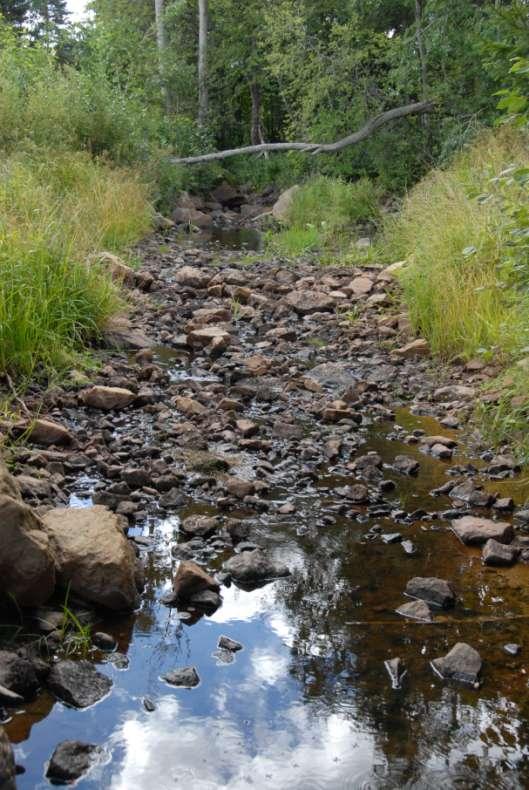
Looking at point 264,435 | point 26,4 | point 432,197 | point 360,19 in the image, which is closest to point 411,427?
point 264,435

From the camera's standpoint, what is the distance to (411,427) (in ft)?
17.8

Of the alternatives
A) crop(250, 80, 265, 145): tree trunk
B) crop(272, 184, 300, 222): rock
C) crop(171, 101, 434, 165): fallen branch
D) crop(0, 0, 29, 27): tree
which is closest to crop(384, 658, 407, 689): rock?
crop(171, 101, 434, 165): fallen branch

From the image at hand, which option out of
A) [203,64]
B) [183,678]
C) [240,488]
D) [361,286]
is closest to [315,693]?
[183,678]

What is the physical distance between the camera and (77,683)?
2.60m

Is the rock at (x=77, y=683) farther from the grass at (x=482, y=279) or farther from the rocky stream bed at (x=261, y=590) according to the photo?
the grass at (x=482, y=279)

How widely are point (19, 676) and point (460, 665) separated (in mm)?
1392

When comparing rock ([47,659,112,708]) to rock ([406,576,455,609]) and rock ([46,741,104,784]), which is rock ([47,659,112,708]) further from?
rock ([406,576,455,609])

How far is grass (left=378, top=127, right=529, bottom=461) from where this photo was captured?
4.59 meters

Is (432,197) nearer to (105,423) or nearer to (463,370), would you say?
(463,370)

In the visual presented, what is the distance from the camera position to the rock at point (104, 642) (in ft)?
9.38

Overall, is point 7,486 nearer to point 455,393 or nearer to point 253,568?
point 253,568

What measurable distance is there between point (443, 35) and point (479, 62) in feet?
2.34

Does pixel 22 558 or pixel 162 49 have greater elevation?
pixel 162 49

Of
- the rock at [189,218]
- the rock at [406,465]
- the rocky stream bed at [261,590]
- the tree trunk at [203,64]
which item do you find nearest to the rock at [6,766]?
the rocky stream bed at [261,590]
